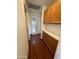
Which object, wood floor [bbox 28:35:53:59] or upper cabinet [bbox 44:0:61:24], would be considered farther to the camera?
wood floor [bbox 28:35:53:59]

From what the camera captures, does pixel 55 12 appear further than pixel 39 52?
No

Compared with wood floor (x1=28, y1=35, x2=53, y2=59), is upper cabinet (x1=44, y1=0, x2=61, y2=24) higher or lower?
higher

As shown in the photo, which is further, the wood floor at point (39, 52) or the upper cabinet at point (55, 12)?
the wood floor at point (39, 52)

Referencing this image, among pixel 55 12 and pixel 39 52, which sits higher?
pixel 55 12

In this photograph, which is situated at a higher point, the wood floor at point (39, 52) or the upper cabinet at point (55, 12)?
the upper cabinet at point (55, 12)
